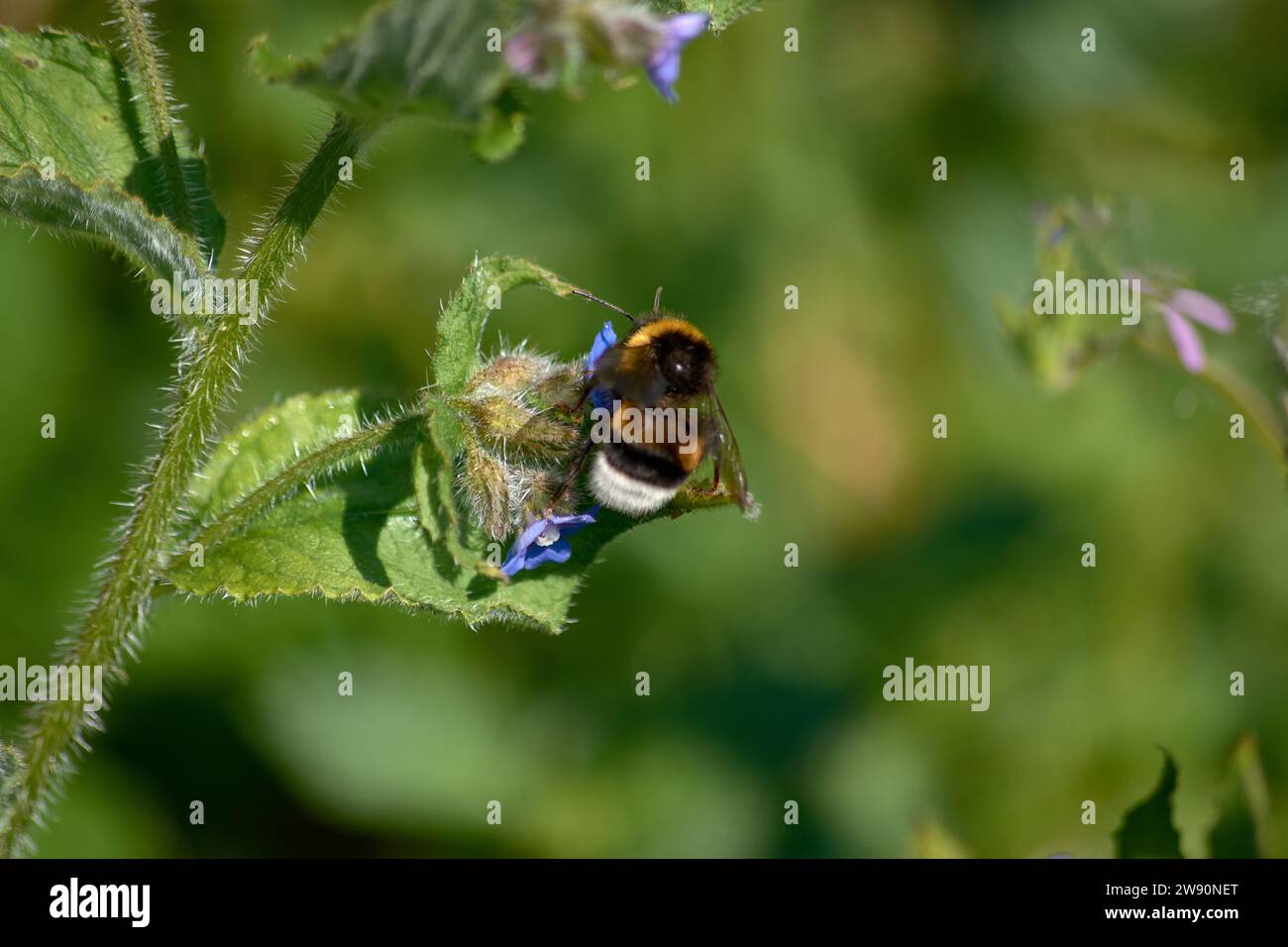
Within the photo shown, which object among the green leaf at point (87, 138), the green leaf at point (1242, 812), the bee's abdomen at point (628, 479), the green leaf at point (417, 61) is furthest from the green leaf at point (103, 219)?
the green leaf at point (1242, 812)

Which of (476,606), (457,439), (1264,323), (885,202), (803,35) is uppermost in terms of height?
(803,35)

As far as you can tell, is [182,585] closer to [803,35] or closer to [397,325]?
[397,325]

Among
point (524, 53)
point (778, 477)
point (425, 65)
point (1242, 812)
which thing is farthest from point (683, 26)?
point (778, 477)

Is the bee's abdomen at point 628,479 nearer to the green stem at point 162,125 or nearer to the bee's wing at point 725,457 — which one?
the bee's wing at point 725,457

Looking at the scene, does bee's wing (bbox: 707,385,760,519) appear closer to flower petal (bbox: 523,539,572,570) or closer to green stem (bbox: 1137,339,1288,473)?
flower petal (bbox: 523,539,572,570)

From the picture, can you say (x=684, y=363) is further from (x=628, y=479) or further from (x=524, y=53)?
(x=524, y=53)

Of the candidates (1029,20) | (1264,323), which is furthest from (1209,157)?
(1264,323)
